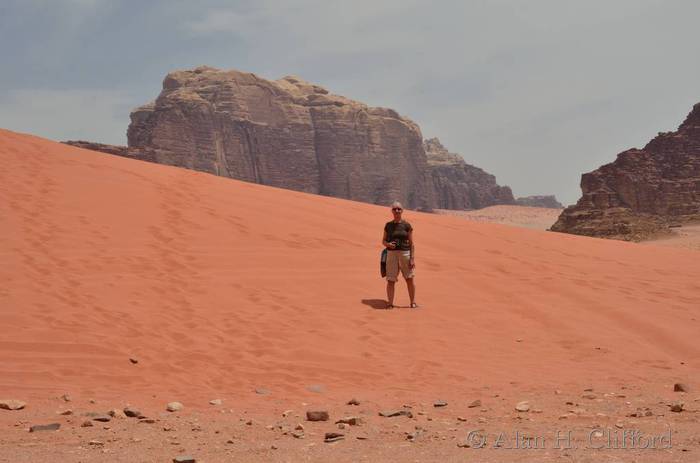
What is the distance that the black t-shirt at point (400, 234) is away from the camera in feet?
25.7

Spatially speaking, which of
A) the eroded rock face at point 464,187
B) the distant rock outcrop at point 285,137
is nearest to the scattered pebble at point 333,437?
the distant rock outcrop at point 285,137

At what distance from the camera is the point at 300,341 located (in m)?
6.17

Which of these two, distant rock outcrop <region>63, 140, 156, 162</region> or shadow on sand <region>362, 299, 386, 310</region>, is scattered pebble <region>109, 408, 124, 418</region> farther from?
distant rock outcrop <region>63, 140, 156, 162</region>

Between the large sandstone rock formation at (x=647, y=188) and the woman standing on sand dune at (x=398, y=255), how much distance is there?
43.7 m

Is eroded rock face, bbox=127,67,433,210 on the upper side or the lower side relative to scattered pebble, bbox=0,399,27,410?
upper

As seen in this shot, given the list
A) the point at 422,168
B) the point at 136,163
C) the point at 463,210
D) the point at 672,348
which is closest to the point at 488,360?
the point at 672,348

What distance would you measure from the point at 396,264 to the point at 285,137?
287 feet

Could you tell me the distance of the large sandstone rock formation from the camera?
51375 millimetres

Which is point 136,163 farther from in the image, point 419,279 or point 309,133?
point 309,133

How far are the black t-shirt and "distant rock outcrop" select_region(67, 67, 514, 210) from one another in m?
74.8

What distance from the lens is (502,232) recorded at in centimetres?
1467

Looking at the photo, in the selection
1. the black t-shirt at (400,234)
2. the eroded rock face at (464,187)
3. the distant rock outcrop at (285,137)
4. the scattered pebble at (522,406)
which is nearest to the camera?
the scattered pebble at (522,406)

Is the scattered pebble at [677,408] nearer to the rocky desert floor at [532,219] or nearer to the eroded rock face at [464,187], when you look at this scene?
the rocky desert floor at [532,219]

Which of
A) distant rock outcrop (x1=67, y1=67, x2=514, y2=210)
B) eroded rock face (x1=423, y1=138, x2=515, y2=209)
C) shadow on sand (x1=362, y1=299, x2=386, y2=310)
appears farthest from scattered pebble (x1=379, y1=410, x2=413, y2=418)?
eroded rock face (x1=423, y1=138, x2=515, y2=209)
